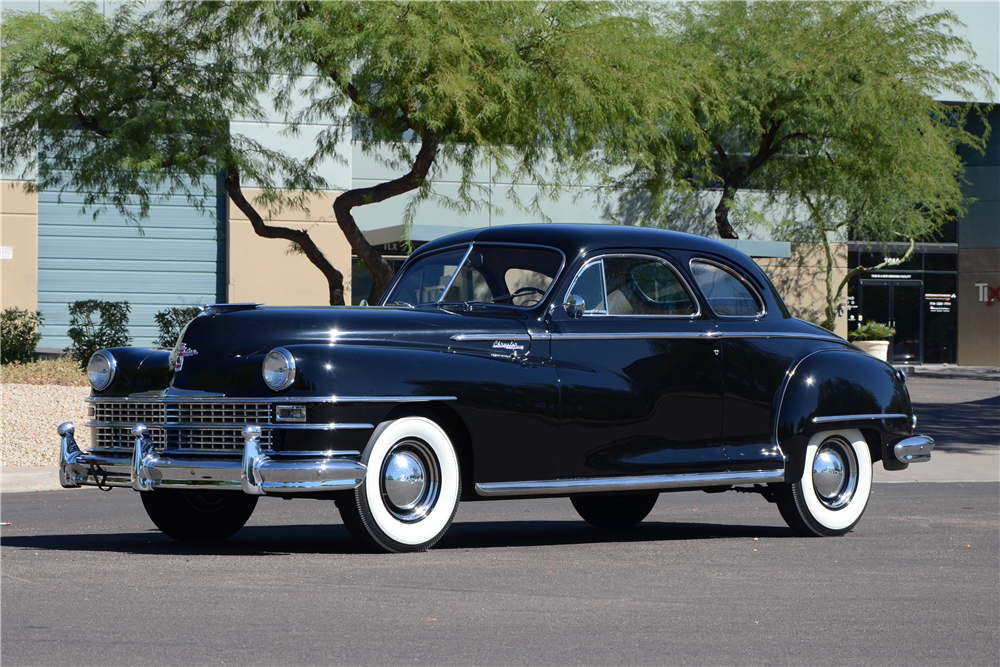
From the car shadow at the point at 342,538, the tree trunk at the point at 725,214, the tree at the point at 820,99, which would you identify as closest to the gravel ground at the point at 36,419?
the car shadow at the point at 342,538

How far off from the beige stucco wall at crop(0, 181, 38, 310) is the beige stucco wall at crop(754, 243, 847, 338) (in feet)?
67.6

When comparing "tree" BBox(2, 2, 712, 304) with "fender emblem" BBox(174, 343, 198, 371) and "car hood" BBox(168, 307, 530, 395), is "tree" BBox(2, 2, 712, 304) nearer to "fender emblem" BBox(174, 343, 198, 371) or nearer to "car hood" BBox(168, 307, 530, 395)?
"car hood" BBox(168, 307, 530, 395)

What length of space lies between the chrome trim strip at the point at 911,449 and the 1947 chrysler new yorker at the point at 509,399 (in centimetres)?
1

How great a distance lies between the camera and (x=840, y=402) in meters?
8.77

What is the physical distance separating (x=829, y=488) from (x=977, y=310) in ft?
125

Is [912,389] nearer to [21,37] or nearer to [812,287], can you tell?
[812,287]

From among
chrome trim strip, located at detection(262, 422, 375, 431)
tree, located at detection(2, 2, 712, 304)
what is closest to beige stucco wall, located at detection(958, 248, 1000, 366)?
tree, located at detection(2, 2, 712, 304)

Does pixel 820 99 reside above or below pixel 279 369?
above

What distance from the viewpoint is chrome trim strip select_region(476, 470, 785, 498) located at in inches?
295

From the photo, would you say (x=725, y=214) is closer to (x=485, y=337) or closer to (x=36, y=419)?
(x=36, y=419)

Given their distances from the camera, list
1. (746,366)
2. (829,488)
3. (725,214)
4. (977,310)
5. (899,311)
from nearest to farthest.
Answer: (746,366) → (829,488) → (725,214) → (899,311) → (977,310)

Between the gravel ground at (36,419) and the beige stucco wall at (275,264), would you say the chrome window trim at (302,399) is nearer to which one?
the gravel ground at (36,419)

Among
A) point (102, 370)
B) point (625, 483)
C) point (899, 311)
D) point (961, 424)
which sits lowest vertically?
point (961, 424)

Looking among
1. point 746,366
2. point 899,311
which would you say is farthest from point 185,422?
point 899,311
